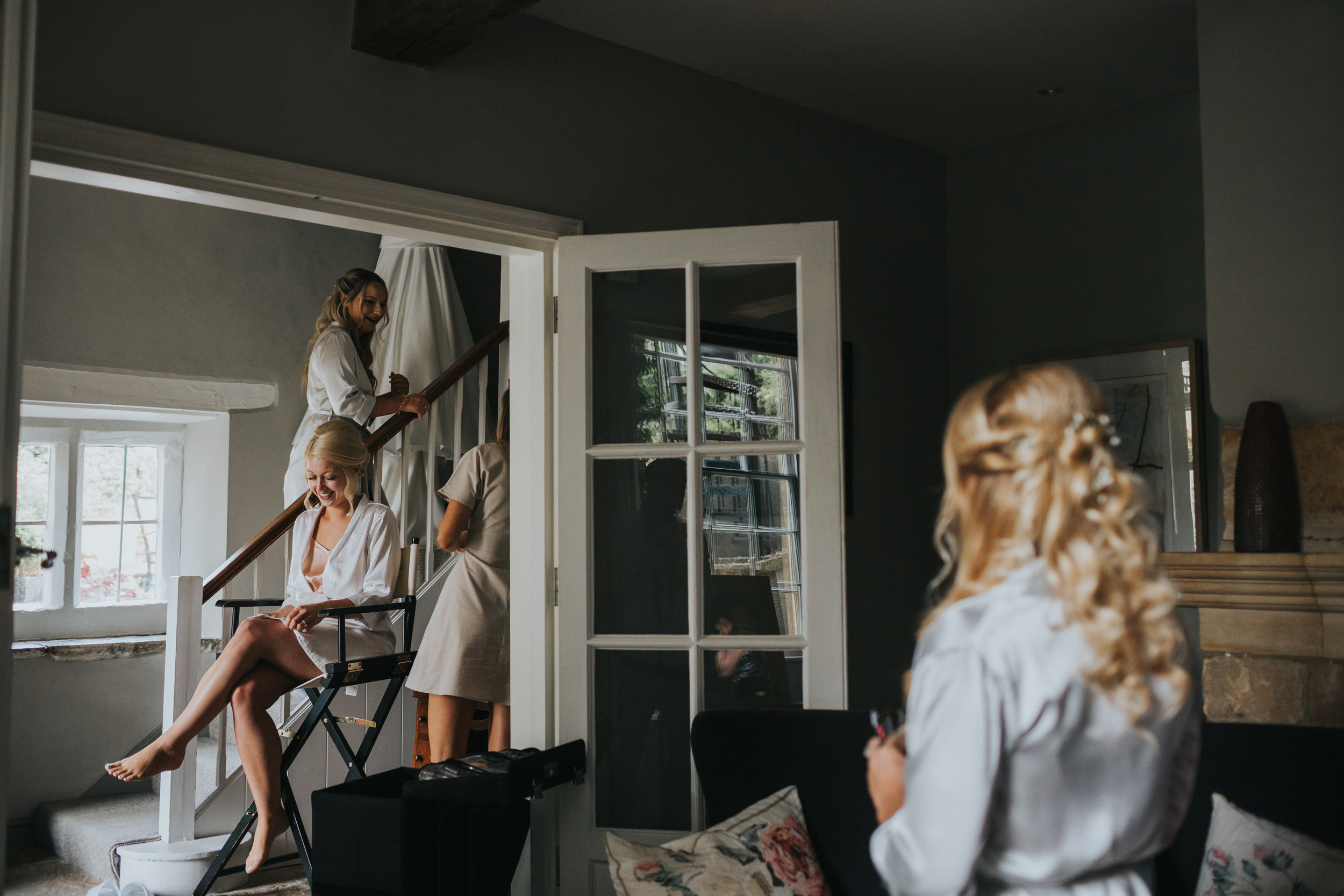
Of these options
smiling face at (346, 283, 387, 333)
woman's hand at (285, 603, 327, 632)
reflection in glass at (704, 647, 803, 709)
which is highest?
smiling face at (346, 283, 387, 333)

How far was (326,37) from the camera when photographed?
253cm

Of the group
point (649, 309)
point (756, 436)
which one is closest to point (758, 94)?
point (649, 309)

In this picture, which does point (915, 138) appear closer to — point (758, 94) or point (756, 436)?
point (758, 94)

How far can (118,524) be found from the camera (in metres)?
5.13

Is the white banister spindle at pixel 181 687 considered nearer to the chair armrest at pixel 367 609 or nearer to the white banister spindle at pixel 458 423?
the chair armrest at pixel 367 609

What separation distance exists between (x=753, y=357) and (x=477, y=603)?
1445 millimetres

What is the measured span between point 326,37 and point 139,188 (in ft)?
1.91

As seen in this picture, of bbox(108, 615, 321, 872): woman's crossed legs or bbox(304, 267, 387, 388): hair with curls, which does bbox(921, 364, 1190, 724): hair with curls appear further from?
bbox(304, 267, 387, 388): hair with curls

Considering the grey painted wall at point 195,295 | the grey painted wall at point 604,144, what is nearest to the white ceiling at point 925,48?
the grey painted wall at point 604,144

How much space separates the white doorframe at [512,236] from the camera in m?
2.28

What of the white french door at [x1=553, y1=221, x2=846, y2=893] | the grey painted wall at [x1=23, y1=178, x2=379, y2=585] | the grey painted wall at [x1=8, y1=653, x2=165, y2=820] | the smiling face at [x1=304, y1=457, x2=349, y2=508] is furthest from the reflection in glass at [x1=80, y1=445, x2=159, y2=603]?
the white french door at [x1=553, y1=221, x2=846, y2=893]

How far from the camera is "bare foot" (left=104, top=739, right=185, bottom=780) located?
3.29 m

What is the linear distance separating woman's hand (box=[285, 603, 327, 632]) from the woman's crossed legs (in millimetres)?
91

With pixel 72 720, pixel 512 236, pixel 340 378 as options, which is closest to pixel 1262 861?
pixel 512 236
